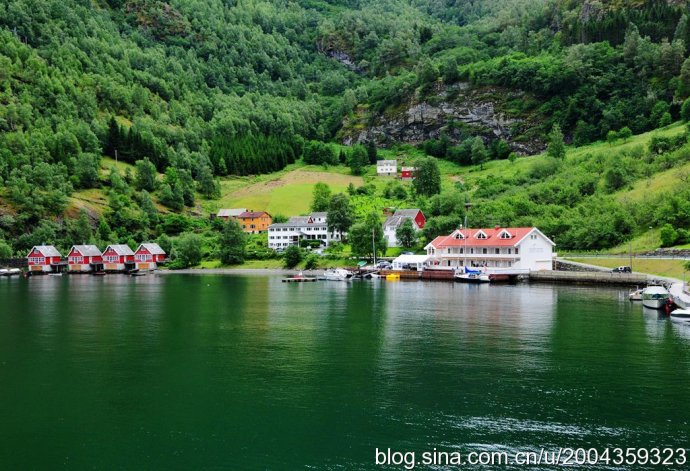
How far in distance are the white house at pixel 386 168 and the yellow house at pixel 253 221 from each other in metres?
42.1

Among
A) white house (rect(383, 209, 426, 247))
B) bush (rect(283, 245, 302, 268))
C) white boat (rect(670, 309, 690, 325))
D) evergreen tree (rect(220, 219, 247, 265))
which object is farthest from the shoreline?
white boat (rect(670, 309, 690, 325))

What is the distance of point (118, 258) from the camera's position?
135 m

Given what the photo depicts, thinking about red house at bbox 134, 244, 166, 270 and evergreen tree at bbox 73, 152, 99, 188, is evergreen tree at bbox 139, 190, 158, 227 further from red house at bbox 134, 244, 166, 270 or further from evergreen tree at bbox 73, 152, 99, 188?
red house at bbox 134, 244, 166, 270

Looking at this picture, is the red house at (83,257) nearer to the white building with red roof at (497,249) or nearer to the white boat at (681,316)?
the white building with red roof at (497,249)

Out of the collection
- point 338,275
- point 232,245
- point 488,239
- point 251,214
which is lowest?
point 338,275

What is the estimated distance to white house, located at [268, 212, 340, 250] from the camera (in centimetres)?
13800

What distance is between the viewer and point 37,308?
6712 cm

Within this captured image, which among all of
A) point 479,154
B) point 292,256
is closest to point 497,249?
point 292,256

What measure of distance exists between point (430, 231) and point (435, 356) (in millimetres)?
79124

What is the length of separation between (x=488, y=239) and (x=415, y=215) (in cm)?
3333

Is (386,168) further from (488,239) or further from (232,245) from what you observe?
(488,239)

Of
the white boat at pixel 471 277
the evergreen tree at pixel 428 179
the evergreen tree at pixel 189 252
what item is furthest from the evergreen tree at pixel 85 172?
the white boat at pixel 471 277

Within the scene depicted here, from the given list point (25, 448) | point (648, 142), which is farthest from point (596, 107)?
point (25, 448)

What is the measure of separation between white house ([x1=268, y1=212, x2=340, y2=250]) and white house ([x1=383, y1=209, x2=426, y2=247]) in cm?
1561
